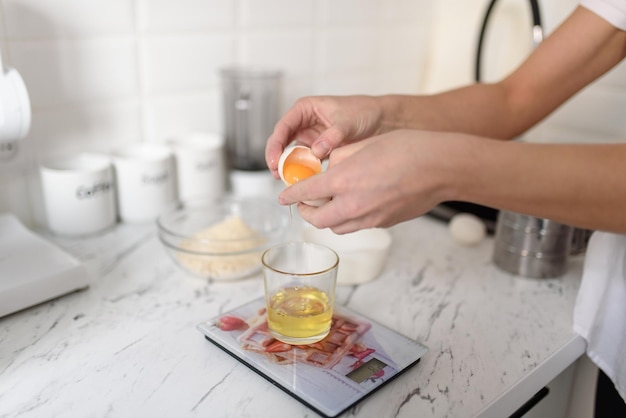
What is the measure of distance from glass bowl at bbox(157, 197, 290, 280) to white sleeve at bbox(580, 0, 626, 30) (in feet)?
1.75

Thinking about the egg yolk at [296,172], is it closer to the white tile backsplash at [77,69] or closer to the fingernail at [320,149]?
the fingernail at [320,149]

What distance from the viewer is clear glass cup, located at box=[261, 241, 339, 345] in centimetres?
67

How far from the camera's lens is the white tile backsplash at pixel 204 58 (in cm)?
91

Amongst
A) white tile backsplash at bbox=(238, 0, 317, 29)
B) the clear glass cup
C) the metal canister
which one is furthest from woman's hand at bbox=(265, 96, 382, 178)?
white tile backsplash at bbox=(238, 0, 317, 29)

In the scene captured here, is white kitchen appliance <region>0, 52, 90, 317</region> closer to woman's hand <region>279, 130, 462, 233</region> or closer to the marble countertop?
the marble countertop

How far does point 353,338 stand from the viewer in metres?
0.69

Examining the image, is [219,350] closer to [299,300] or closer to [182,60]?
[299,300]

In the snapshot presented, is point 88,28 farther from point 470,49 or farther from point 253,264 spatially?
point 470,49

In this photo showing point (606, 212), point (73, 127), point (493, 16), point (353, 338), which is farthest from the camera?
point (493, 16)

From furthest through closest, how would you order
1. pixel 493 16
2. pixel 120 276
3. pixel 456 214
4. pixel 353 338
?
1. pixel 493 16
2. pixel 456 214
3. pixel 120 276
4. pixel 353 338

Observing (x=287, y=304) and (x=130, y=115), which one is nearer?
(x=287, y=304)

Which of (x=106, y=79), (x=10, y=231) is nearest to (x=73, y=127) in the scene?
(x=106, y=79)

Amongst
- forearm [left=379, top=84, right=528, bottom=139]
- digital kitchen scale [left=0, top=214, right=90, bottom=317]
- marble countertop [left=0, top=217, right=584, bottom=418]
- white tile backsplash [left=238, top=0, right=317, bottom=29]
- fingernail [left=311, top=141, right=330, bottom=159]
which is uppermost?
white tile backsplash [left=238, top=0, right=317, bottom=29]

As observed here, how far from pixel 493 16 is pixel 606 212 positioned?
2.77 feet
